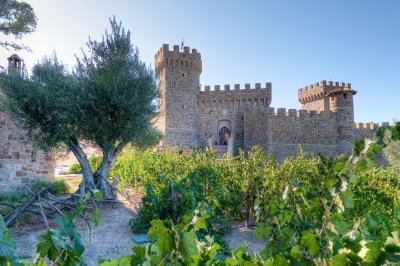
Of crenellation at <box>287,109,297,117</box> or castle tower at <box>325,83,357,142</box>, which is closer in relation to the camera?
castle tower at <box>325,83,357,142</box>

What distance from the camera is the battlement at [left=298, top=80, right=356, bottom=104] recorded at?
33.4 metres

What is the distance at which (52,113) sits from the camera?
870 centimetres

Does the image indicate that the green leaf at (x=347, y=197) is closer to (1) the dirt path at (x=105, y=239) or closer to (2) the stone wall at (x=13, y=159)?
(1) the dirt path at (x=105, y=239)

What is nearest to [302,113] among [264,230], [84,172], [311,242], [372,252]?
[84,172]

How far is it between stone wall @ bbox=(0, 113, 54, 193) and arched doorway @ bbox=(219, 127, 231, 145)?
2240cm

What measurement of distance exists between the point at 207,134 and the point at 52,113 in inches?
909

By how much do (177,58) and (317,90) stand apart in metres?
17.9

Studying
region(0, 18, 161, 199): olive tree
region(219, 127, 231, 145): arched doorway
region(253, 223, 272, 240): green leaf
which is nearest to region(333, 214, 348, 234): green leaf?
region(253, 223, 272, 240): green leaf

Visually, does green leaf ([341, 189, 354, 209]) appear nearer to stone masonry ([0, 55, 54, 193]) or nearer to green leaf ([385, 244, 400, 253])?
green leaf ([385, 244, 400, 253])

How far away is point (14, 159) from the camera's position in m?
10.7

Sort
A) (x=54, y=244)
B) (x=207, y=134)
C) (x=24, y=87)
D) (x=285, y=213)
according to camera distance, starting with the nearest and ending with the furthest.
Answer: (x=54, y=244)
(x=285, y=213)
(x=24, y=87)
(x=207, y=134)

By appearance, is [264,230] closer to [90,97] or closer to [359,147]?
[359,147]

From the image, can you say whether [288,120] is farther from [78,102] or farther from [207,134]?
[78,102]

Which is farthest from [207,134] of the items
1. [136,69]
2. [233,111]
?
[136,69]
